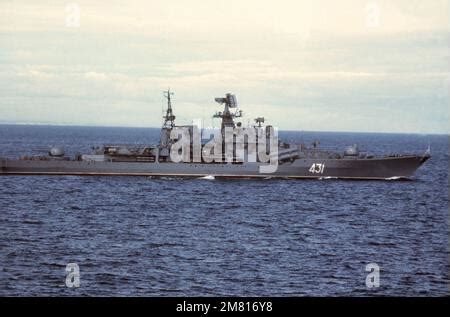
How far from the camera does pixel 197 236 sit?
37.8 metres

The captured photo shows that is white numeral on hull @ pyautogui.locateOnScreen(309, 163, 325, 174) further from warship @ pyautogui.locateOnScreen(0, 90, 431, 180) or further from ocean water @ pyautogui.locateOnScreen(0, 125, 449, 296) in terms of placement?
ocean water @ pyautogui.locateOnScreen(0, 125, 449, 296)

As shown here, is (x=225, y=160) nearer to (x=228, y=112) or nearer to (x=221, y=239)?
(x=228, y=112)

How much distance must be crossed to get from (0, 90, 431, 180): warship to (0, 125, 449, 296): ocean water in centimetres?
441

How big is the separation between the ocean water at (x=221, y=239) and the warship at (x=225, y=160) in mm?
4406

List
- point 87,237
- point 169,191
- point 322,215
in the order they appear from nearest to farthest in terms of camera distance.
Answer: point 87,237 < point 322,215 < point 169,191

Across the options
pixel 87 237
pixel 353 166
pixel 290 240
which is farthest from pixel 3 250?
pixel 353 166

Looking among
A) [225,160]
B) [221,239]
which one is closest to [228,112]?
[225,160]

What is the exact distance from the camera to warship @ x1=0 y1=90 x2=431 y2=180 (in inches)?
2813

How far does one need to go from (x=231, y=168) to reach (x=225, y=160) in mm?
1142

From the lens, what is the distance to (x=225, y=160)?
71500mm

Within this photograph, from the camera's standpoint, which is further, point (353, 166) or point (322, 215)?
point (353, 166)

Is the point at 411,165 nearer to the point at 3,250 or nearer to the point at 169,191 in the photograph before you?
the point at 169,191
